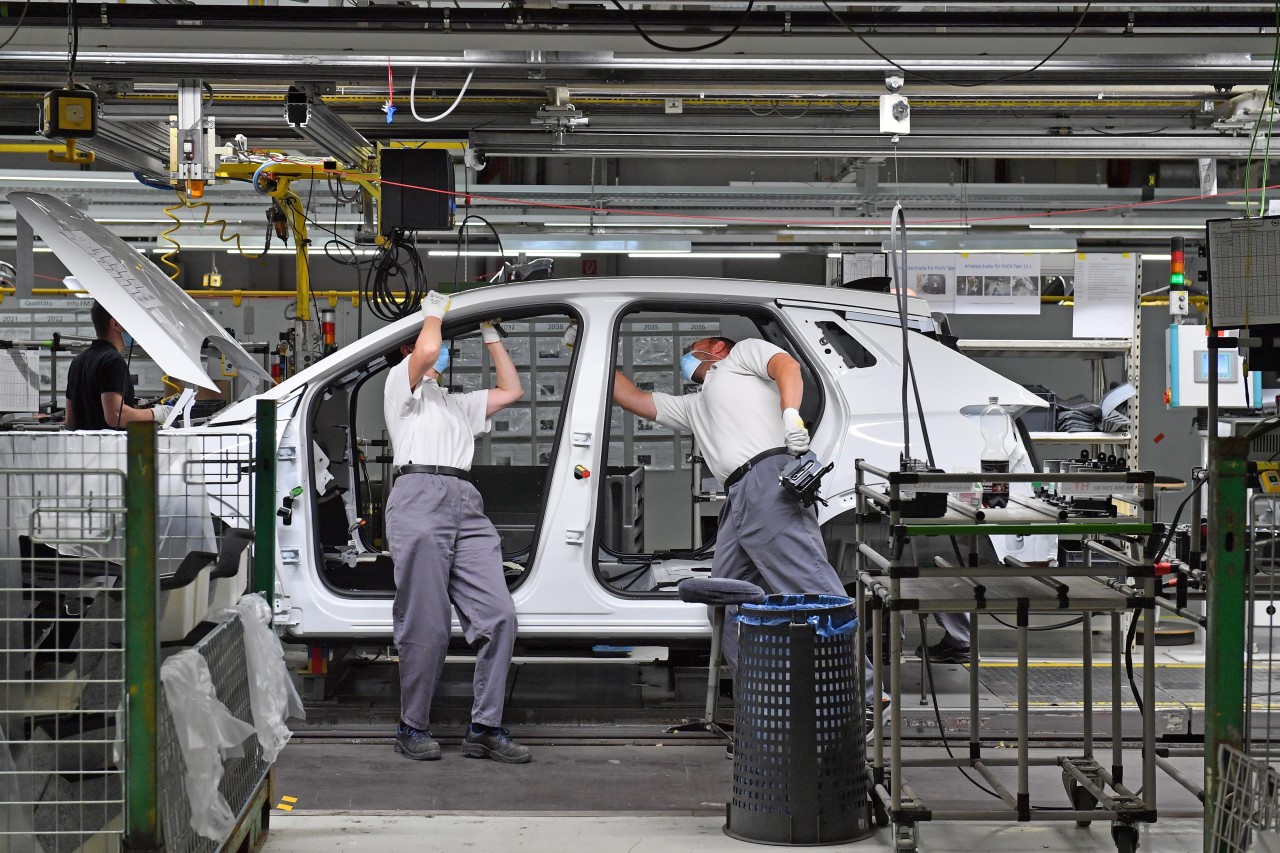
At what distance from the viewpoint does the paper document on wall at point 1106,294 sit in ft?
22.7

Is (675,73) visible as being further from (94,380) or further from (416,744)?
(416,744)

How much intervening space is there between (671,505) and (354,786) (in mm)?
6084

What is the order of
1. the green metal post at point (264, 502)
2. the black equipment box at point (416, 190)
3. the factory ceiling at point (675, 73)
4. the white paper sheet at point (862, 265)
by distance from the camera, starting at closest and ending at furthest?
the green metal post at point (264, 502)
the factory ceiling at point (675, 73)
the black equipment box at point (416, 190)
the white paper sheet at point (862, 265)

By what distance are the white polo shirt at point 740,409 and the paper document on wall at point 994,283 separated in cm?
285

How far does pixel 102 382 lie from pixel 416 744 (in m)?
2.05

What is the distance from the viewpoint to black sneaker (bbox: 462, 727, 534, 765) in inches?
175

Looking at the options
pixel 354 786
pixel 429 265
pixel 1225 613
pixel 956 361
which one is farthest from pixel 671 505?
pixel 1225 613

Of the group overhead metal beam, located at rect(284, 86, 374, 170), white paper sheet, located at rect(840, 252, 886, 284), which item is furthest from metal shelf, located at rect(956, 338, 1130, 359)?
overhead metal beam, located at rect(284, 86, 374, 170)

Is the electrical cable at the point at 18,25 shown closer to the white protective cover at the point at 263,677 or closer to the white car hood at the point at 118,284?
the white car hood at the point at 118,284

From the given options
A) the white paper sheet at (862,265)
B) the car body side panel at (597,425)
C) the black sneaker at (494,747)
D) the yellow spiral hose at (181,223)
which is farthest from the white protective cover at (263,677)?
the white paper sheet at (862,265)

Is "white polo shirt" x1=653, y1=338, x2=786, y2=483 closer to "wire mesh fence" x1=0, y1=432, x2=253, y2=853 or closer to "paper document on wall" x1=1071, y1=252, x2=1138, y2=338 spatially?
"wire mesh fence" x1=0, y1=432, x2=253, y2=853

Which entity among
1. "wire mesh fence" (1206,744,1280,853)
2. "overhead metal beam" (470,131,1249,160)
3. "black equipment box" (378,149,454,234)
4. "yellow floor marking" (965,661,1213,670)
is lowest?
"yellow floor marking" (965,661,1213,670)

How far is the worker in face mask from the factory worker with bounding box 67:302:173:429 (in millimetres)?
2097

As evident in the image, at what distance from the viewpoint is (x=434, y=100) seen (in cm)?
536
